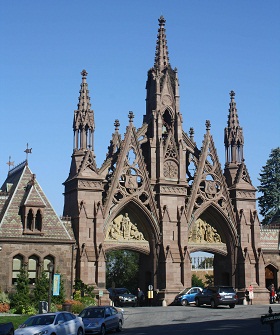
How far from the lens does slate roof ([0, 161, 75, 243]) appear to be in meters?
47.2

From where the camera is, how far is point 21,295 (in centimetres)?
4138

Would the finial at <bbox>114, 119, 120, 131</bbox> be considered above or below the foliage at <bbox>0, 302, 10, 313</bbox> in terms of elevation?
above

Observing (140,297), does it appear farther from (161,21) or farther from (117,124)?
(161,21)

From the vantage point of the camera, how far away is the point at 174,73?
61.8 metres

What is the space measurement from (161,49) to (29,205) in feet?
80.4

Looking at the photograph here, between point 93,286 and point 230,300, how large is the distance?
11.4 m

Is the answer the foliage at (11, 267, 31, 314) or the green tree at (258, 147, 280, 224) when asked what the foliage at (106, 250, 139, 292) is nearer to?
the green tree at (258, 147, 280, 224)

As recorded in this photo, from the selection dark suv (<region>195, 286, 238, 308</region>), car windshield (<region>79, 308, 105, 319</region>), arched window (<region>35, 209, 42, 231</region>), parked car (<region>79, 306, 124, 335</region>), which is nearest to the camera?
parked car (<region>79, 306, 124, 335</region>)

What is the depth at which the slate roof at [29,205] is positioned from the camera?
4716 centimetres

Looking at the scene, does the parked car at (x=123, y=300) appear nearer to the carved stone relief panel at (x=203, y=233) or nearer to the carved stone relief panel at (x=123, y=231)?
the carved stone relief panel at (x=123, y=231)

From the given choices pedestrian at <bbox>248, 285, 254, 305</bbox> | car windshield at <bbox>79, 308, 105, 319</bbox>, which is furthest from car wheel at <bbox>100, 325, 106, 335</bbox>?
pedestrian at <bbox>248, 285, 254, 305</bbox>

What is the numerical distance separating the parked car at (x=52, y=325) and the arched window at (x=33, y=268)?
67.3 ft

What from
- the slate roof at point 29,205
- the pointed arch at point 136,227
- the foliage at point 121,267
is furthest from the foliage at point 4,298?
the foliage at point 121,267

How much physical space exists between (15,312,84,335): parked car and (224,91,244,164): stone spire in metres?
37.4
